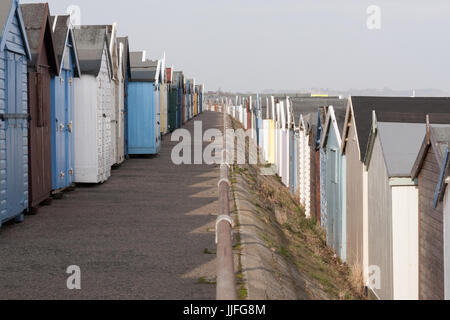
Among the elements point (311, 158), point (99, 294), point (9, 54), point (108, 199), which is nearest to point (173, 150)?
point (311, 158)

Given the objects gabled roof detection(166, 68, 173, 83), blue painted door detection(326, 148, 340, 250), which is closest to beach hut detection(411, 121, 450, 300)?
blue painted door detection(326, 148, 340, 250)

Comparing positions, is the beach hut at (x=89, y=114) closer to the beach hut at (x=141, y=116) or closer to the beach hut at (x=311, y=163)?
the beach hut at (x=311, y=163)

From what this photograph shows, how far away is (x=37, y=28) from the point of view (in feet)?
40.3

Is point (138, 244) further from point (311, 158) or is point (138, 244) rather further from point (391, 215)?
point (311, 158)

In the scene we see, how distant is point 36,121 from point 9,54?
72.3 inches

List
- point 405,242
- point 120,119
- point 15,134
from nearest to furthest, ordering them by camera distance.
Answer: point 405,242
point 15,134
point 120,119

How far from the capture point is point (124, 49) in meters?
21.7

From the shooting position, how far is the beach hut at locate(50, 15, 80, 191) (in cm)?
1362

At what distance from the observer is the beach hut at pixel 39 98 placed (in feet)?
38.7

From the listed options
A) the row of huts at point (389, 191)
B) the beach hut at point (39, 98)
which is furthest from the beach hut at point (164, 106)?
the beach hut at point (39, 98)

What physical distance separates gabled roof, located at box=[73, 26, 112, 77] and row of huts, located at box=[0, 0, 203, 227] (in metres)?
Result: 0.02

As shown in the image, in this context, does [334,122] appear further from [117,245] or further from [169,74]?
[169,74]

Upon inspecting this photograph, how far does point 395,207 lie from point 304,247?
4869 millimetres

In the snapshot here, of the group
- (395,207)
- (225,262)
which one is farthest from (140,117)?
(225,262)
